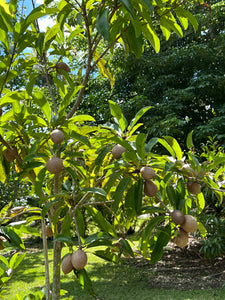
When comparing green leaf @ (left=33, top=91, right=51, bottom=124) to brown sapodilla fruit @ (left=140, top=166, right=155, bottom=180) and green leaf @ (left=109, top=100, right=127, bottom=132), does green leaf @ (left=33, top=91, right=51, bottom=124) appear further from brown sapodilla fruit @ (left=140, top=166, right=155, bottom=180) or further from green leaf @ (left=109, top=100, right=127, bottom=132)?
brown sapodilla fruit @ (left=140, top=166, right=155, bottom=180)

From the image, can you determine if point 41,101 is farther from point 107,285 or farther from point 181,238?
point 107,285

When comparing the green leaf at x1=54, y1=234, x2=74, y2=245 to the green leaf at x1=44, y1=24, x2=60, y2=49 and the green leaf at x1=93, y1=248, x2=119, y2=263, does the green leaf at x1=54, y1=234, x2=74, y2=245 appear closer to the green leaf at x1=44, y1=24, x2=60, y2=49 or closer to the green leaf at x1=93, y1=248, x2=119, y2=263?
the green leaf at x1=93, y1=248, x2=119, y2=263

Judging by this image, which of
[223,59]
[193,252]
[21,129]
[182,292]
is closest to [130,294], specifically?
[182,292]

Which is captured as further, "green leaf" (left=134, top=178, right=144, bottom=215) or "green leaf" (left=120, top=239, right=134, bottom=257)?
"green leaf" (left=120, top=239, right=134, bottom=257)

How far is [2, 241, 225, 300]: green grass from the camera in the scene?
3.94 metres

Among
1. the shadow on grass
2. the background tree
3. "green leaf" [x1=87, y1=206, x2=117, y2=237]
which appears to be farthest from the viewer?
the background tree

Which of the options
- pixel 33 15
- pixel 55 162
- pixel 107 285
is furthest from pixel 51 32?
pixel 107 285

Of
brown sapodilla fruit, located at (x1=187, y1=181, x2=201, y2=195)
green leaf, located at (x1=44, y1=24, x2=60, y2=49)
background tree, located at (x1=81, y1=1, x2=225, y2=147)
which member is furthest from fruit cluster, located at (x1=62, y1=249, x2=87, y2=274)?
background tree, located at (x1=81, y1=1, x2=225, y2=147)

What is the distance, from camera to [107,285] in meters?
4.65

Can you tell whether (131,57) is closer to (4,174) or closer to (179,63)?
(179,63)

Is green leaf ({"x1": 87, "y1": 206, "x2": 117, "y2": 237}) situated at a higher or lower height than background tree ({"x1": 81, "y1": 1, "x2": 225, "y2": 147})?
lower

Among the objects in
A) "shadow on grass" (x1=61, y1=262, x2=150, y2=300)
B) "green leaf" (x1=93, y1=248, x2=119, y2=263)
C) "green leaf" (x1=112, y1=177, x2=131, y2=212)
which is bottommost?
"shadow on grass" (x1=61, y1=262, x2=150, y2=300)

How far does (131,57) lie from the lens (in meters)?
7.40

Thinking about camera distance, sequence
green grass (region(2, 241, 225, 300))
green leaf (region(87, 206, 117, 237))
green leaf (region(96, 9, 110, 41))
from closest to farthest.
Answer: green leaf (region(96, 9, 110, 41)) < green leaf (region(87, 206, 117, 237)) < green grass (region(2, 241, 225, 300))
